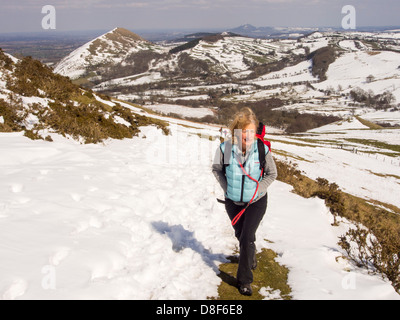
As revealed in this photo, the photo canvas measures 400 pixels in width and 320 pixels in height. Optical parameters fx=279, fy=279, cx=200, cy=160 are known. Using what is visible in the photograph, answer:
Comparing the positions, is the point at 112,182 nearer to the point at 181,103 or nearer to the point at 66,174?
the point at 66,174

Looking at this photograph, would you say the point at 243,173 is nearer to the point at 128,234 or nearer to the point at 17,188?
the point at 128,234

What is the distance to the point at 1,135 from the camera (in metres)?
10.7

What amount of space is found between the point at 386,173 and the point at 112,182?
4177 cm

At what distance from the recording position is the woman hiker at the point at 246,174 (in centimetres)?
518

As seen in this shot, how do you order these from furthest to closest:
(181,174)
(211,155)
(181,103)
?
(181,103), (211,155), (181,174)

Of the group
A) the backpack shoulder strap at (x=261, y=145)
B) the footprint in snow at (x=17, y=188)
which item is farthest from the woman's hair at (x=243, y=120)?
the footprint in snow at (x=17, y=188)

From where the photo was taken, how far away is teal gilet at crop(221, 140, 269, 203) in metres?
5.20

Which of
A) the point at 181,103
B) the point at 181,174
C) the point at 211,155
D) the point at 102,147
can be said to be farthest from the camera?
the point at 181,103

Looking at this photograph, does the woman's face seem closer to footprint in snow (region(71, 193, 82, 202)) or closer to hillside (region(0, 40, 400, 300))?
hillside (region(0, 40, 400, 300))

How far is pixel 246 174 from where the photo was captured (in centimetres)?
518

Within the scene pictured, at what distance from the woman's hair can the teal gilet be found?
326 millimetres

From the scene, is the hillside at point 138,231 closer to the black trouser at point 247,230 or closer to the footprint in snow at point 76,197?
the footprint in snow at point 76,197

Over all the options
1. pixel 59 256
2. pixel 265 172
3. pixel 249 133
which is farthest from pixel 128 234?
pixel 249 133

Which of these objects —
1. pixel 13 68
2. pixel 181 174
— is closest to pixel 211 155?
pixel 181 174
